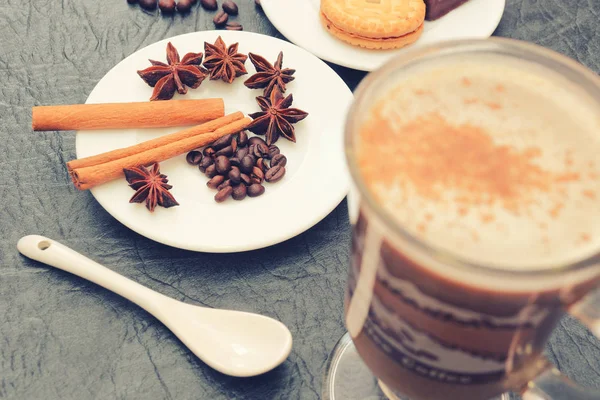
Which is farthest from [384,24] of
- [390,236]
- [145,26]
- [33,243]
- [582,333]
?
[390,236]

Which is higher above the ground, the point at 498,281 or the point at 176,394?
the point at 498,281

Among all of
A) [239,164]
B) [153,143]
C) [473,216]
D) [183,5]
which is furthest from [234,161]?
[473,216]

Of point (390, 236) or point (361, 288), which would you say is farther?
point (361, 288)

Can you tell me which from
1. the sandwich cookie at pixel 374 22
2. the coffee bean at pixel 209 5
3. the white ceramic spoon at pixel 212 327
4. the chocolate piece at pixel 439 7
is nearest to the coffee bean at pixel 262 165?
the white ceramic spoon at pixel 212 327

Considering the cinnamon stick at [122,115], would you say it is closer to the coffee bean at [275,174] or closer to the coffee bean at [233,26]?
the coffee bean at [275,174]

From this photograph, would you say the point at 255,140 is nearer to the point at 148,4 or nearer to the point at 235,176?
the point at 235,176

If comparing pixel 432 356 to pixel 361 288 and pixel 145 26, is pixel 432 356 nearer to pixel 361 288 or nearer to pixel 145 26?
pixel 361 288
